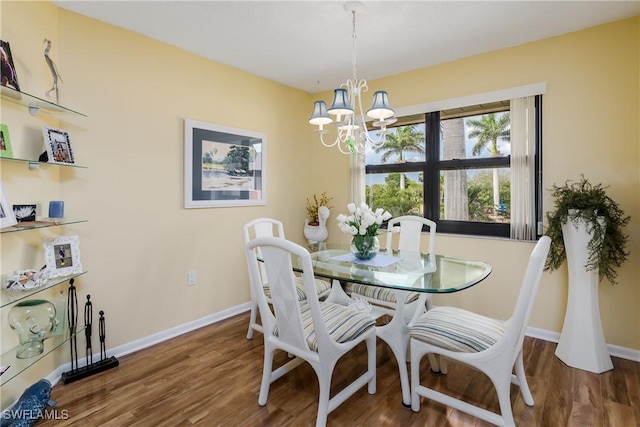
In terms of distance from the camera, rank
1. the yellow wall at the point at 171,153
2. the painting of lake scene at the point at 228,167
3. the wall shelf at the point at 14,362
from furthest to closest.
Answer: the painting of lake scene at the point at 228,167 → the yellow wall at the point at 171,153 → the wall shelf at the point at 14,362

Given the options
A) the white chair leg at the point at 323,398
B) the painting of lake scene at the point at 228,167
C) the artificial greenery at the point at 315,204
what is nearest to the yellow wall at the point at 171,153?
the painting of lake scene at the point at 228,167

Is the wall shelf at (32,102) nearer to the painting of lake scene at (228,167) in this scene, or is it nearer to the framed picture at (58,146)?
the framed picture at (58,146)

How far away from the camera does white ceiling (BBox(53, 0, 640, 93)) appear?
2.23 metres

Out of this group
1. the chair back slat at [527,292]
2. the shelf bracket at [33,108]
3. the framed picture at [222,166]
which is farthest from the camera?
the framed picture at [222,166]

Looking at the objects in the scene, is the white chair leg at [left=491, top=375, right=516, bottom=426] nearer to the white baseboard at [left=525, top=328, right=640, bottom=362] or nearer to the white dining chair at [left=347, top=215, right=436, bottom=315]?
the white dining chair at [left=347, top=215, right=436, bottom=315]

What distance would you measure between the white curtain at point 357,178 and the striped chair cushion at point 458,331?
6.55 ft

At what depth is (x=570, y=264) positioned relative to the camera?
242 cm

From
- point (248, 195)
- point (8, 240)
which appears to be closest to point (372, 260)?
point (248, 195)

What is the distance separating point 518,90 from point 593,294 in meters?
1.68

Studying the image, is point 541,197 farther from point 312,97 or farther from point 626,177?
point 312,97

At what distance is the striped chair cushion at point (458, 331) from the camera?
169 centimetres

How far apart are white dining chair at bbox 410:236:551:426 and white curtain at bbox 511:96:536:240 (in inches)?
49.0

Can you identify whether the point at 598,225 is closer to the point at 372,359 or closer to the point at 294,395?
the point at 372,359

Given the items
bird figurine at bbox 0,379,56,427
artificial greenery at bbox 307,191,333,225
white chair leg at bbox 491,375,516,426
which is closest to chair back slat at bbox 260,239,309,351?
white chair leg at bbox 491,375,516,426
